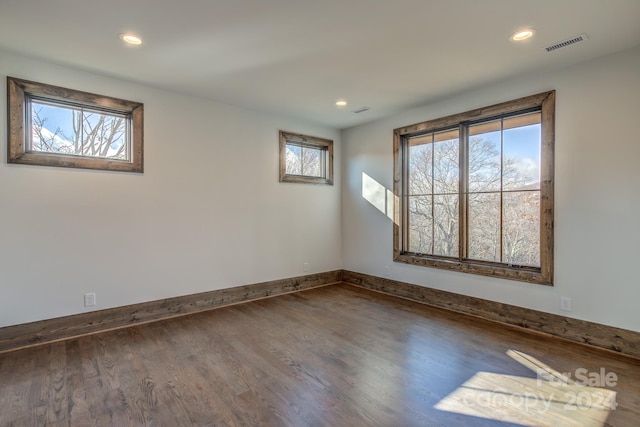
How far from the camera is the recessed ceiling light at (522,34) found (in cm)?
251

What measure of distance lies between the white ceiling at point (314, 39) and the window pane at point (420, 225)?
5.17ft

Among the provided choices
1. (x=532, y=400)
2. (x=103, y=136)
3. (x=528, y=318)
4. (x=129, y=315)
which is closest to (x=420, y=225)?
(x=528, y=318)

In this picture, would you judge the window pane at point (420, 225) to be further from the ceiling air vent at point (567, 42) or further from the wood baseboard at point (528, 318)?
the ceiling air vent at point (567, 42)

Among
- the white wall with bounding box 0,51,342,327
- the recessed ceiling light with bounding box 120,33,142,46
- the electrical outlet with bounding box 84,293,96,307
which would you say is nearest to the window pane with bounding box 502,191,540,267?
the white wall with bounding box 0,51,342,327

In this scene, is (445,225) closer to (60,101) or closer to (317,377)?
(317,377)

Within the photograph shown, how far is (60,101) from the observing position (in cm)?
320

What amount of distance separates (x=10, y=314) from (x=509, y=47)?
5208 mm

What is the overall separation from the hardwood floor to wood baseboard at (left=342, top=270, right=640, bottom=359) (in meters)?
0.13

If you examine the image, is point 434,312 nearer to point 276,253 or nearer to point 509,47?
point 276,253

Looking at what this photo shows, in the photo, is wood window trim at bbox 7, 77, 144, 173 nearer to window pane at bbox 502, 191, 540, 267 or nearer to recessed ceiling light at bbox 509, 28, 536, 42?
recessed ceiling light at bbox 509, 28, 536, 42

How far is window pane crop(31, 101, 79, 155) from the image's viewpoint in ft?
10.2

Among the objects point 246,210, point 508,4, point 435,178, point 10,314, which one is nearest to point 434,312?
point 435,178

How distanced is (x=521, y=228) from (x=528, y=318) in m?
0.98

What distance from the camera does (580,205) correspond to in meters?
3.07
